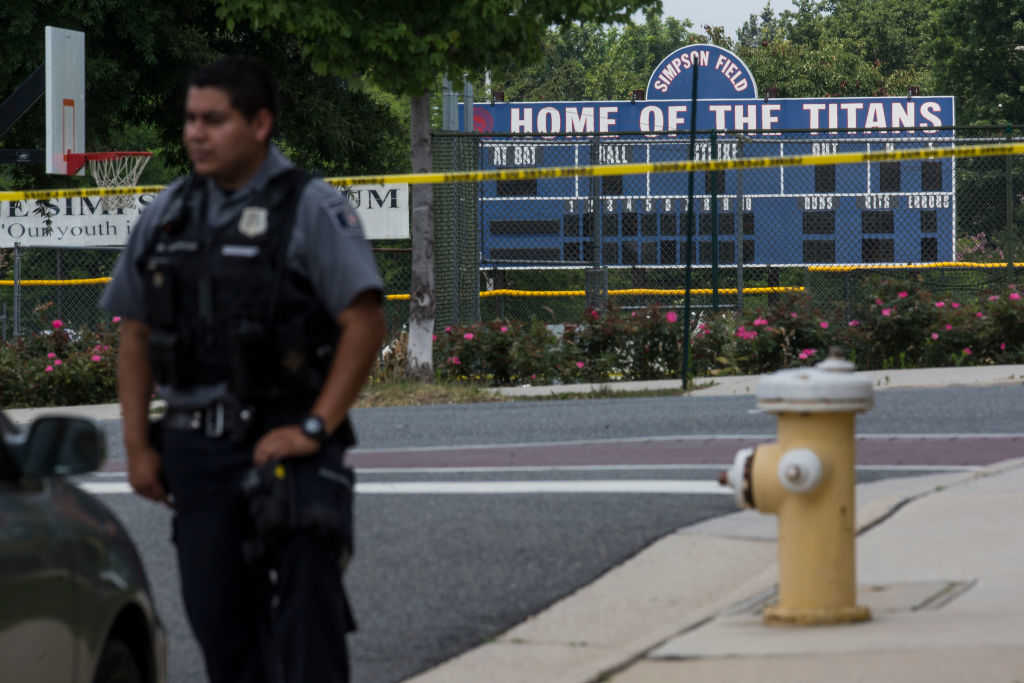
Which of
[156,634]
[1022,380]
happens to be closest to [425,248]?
[1022,380]

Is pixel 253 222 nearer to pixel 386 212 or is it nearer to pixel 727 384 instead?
pixel 727 384

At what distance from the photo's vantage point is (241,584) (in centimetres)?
421

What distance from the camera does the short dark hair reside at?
4.25 meters

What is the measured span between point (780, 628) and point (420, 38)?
1120 cm

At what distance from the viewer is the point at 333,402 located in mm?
4078

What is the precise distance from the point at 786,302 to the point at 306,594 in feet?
47.0

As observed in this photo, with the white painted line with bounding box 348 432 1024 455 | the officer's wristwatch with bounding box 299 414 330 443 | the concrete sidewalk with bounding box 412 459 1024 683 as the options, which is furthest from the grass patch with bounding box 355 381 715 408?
the officer's wristwatch with bounding box 299 414 330 443

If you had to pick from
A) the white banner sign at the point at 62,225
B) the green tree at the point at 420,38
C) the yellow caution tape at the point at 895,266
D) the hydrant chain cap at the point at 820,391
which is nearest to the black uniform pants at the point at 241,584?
the hydrant chain cap at the point at 820,391

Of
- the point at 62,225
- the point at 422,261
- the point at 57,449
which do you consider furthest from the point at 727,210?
the point at 57,449

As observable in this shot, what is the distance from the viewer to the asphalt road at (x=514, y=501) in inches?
268

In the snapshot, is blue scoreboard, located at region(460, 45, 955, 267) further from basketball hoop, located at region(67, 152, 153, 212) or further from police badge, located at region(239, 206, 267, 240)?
police badge, located at region(239, 206, 267, 240)

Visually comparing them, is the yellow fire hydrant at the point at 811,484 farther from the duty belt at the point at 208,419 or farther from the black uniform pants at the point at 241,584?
the duty belt at the point at 208,419

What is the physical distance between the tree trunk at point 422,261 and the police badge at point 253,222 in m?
12.7

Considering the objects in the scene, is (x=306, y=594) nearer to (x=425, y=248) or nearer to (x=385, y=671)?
(x=385, y=671)
